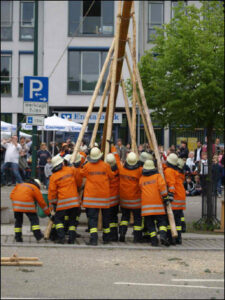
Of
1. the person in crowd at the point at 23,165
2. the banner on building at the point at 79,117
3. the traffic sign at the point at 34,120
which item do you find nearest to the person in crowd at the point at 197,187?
the person in crowd at the point at 23,165

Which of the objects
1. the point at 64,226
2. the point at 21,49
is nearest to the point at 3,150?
the point at 64,226

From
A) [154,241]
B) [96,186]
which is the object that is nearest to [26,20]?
[96,186]

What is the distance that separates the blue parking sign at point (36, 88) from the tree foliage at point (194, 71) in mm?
2309

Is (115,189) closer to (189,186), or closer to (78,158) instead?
(78,158)

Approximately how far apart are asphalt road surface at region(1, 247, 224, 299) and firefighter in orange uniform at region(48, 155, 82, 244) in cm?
52

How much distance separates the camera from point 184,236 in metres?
12.5

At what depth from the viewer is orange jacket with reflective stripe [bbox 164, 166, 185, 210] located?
11469 mm

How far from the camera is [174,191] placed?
37.8 ft

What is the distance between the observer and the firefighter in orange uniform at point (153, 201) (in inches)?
437

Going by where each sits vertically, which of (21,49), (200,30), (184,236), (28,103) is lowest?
(184,236)

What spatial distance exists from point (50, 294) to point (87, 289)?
535mm

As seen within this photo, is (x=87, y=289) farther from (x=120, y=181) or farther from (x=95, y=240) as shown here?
(x=120, y=181)

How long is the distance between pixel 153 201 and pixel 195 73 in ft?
9.30

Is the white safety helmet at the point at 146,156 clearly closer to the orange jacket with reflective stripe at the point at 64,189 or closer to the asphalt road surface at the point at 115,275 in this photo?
the orange jacket with reflective stripe at the point at 64,189
